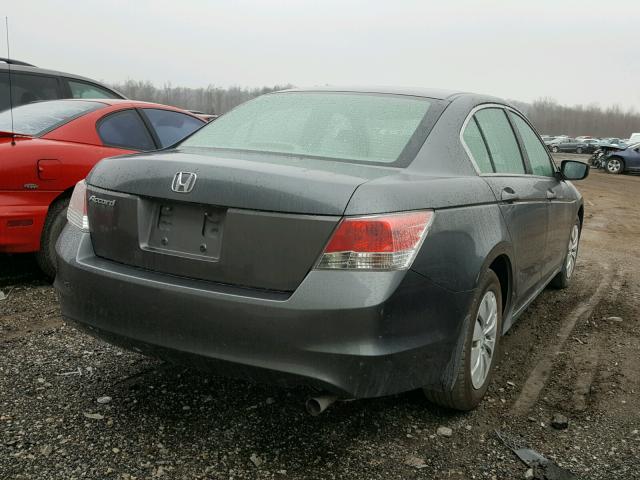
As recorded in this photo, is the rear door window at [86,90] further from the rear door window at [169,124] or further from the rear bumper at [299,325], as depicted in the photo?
the rear bumper at [299,325]

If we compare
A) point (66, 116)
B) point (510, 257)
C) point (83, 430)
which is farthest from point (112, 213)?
point (66, 116)

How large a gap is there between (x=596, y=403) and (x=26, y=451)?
2.70 meters

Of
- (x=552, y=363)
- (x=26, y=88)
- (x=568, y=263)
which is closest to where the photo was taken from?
(x=552, y=363)

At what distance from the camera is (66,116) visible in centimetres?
515

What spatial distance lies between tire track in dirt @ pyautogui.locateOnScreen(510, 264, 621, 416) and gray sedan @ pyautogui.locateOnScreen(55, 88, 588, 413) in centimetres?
27

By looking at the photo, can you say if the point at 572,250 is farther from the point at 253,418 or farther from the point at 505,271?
the point at 253,418

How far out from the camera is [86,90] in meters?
7.71

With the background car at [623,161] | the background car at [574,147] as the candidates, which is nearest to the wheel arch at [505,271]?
the background car at [623,161]

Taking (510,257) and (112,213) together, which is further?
(510,257)

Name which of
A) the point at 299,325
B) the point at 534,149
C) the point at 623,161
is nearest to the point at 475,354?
the point at 299,325

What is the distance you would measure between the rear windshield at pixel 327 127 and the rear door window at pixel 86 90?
4.76 metres

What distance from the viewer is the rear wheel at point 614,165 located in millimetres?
25609

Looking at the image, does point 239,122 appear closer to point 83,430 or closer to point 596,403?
point 83,430

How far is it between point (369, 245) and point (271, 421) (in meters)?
1.10
